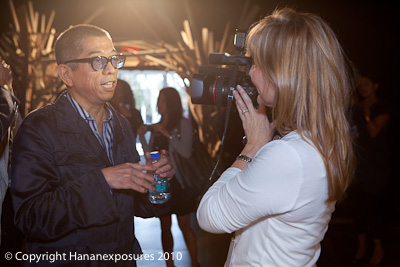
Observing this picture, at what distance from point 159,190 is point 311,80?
27.8 inches

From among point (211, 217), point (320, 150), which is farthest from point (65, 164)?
point (320, 150)

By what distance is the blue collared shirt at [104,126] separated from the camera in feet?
4.29

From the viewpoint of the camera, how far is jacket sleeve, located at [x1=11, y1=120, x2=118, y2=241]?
1146 mm

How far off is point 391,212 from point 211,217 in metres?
3.58

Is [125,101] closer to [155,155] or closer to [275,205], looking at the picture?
[155,155]

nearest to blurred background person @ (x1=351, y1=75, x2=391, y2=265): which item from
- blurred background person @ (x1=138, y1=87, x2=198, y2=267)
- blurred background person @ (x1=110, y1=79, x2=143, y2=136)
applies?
blurred background person @ (x1=138, y1=87, x2=198, y2=267)

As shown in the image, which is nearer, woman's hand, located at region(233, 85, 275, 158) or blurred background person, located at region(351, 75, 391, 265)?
woman's hand, located at region(233, 85, 275, 158)

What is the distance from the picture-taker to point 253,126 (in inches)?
42.0

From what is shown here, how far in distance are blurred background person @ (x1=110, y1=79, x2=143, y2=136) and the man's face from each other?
0.25 metres

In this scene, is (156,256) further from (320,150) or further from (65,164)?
(320,150)

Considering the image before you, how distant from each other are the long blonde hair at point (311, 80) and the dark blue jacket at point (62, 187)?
0.65 m

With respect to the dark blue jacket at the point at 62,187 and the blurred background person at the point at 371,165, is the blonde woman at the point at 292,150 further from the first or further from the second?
the blurred background person at the point at 371,165

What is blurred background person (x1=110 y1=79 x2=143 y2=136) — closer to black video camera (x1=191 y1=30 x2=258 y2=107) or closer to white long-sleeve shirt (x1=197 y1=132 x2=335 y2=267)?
black video camera (x1=191 y1=30 x2=258 y2=107)

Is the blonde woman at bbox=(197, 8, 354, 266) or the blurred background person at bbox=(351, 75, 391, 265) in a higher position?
the blonde woman at bbox=(197, 8, 354, 266)
